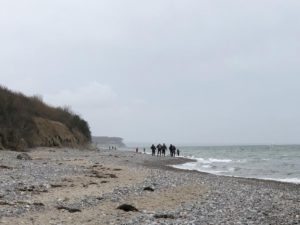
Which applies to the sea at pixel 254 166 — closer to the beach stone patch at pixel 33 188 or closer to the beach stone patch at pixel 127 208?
the beach stone patch at pixel 33 188

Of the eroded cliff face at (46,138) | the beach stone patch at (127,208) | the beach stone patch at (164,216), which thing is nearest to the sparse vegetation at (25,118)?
the eroded cliff face at (46,138)

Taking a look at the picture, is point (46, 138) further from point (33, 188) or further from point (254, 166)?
point (33, 188)

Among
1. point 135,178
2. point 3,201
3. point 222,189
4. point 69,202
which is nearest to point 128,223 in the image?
point 69,202

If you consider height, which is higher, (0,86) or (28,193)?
(0,86)

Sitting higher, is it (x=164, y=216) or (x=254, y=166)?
(x=254, y=166)

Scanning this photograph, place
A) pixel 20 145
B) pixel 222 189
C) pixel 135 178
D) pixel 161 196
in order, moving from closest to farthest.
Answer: pixel 161 196, pixel 222 189, pixel 135 178, pixel 20 145

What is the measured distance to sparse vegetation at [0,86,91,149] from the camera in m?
43.3

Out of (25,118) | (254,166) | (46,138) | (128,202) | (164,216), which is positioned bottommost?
(164,216)

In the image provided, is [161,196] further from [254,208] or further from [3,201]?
[3,201]

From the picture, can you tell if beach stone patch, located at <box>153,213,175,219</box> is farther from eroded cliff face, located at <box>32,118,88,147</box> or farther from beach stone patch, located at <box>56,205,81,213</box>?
eroded cliff face, located at <box>32,118,88,147</box>

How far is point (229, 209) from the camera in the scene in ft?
47.8

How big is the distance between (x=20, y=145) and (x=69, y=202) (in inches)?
1201

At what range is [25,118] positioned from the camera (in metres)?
51.2

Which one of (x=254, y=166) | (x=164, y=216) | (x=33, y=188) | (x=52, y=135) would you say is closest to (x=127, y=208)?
(x=164, y=216)
